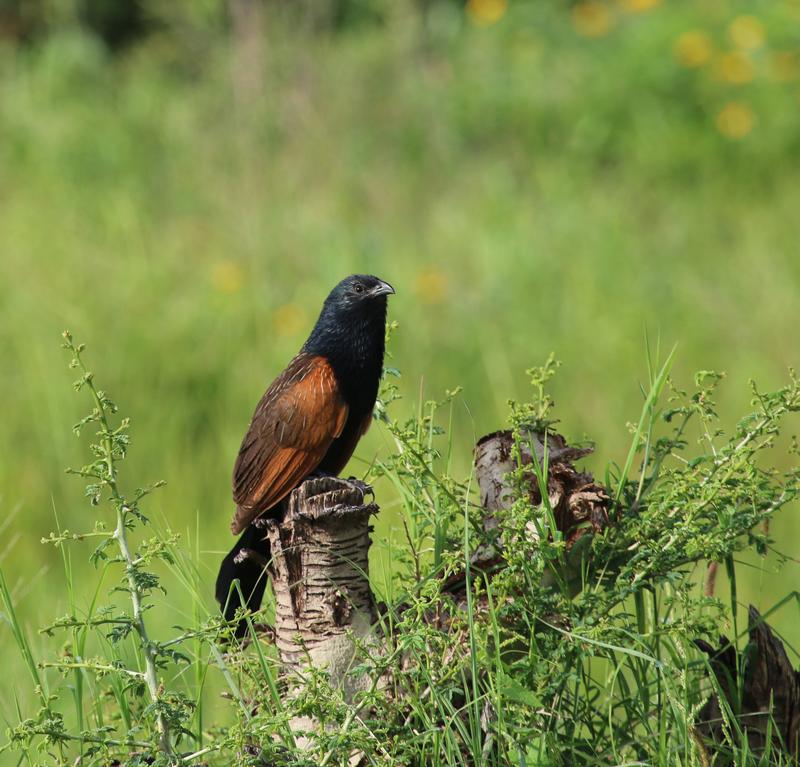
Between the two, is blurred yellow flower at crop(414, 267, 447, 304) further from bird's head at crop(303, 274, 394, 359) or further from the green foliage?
the green foliage

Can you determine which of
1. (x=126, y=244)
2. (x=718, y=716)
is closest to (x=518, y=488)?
(x=718, y=716)

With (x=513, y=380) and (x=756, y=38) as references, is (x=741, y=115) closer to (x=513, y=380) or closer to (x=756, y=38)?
(x=756, y=38)

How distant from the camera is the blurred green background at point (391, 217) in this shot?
4.96m

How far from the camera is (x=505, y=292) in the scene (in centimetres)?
586

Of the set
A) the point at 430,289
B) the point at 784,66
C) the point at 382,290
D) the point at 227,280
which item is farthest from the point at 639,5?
the point at 382,290

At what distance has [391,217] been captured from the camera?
7.05 meters

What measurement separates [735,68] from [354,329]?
558cm

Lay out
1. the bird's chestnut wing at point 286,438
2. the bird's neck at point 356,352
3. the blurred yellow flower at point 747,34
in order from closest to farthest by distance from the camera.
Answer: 1. the bird's chestnut wing at point 286,438
2. the bird's neck at point 356,352
3. the blurred yellow flower at point 747,34

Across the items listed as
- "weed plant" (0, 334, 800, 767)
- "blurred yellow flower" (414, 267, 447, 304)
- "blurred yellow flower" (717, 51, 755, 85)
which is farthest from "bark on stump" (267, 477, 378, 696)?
"blurred yellow flower" (717, 51, 755, 85)

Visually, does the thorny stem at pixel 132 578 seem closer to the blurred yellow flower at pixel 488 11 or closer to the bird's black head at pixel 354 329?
the bird's black head at pixel 354 329

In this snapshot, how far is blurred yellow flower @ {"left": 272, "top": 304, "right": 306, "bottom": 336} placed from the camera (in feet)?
17.6

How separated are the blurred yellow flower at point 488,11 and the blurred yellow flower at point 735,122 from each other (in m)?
2.14

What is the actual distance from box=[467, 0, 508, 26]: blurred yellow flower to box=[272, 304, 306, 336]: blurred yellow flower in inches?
171

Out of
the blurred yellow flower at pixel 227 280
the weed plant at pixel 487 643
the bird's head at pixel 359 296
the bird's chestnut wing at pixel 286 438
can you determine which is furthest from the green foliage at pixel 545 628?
the blurred yellow flower at pixel 227 280
